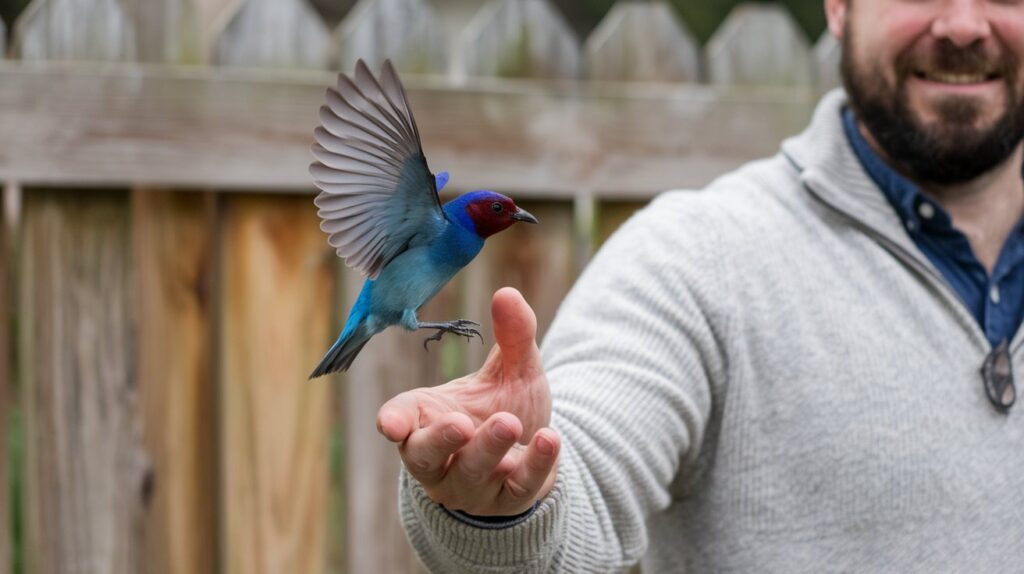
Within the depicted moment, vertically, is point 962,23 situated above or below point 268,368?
above

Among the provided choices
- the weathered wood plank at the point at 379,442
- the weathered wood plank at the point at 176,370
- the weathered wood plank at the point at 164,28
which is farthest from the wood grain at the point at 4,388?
the weathered wood plank at the point at 379,442

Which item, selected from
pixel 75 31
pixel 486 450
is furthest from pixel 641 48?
pixel 486 450

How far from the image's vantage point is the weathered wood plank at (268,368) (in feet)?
8.26

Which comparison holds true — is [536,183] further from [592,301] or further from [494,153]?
[592,301]

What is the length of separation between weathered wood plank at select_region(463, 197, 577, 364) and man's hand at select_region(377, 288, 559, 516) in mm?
1293

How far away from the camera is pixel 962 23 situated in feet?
7.00

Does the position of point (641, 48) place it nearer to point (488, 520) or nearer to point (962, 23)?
point (962, 23)

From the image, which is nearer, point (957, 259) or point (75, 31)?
point (957, 259)

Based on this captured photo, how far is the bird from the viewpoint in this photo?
93cm

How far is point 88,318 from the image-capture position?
8.00 ft

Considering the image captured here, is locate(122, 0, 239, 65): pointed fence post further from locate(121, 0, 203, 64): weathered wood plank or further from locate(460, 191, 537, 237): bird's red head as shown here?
locate(460, 191, 537, 237): bird's red head

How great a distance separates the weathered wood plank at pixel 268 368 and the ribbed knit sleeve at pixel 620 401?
2.26 feet

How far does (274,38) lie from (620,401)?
119 centimetres

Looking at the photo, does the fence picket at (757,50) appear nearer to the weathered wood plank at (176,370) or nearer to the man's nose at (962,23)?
the man's nose at (962,23)
